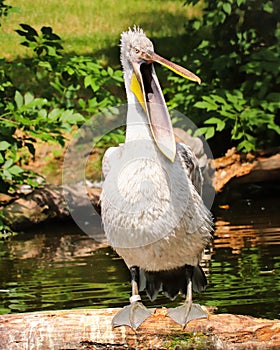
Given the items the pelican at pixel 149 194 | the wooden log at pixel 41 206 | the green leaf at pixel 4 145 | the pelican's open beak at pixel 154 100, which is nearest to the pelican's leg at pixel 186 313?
the pelican at pixel 149 194

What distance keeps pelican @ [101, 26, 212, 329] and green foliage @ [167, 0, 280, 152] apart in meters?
5.65

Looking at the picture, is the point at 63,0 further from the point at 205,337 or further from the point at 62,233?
the point at 205,337

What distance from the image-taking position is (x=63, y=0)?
19.1 meters

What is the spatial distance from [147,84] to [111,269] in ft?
9.67

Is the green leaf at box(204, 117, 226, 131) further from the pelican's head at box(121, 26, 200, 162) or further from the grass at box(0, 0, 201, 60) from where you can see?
the grass at box(0, 0, 201, 60)

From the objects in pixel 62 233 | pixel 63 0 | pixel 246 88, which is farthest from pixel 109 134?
pixel 63 0

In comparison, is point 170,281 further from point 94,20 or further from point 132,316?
point 94,20

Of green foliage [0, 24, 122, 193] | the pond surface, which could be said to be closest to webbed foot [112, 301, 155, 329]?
the pond surface

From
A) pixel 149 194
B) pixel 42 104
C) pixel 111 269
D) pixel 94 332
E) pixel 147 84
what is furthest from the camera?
pixel 42 104

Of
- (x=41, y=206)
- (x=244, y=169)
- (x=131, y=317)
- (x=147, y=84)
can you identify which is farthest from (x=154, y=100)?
(x=244, y=169)

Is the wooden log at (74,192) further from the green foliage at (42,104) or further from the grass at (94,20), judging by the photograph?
the grass at (94,20)

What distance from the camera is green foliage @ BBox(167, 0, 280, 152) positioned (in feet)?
38.4

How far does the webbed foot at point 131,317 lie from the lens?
496cm

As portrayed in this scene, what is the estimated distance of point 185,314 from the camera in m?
4.97
